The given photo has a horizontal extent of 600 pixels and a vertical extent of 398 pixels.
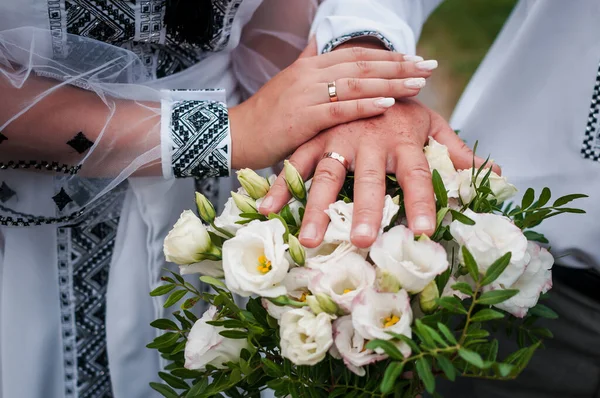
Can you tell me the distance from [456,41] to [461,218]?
3009mm

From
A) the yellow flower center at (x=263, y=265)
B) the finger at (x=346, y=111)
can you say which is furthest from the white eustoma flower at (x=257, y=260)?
the finger at (x=346, y=111)

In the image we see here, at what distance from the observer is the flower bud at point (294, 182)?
0.85 m

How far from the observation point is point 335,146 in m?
1.00

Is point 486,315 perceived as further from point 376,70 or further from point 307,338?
point 376,70

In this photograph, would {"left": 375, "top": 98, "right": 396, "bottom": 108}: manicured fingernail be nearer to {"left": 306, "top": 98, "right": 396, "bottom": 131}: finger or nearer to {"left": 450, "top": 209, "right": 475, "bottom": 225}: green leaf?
{"left": 306, "top": 98, "right": 396, "bottom": 131}: finger

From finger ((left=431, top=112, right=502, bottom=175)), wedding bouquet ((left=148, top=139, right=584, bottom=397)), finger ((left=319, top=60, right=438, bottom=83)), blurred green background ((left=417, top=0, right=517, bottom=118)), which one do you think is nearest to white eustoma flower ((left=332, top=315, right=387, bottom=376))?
wedding bouquet ((left=148, top=139, right=584, bottom=397))

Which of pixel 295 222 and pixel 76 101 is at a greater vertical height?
pixel 76 101

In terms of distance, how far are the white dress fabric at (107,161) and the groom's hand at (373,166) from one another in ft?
0.61

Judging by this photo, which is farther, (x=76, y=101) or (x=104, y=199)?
(x=104, y=199)

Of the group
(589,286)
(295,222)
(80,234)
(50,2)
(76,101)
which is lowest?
(589,286)

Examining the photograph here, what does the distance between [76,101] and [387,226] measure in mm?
570

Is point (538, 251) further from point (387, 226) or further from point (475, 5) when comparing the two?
point (475, 5)

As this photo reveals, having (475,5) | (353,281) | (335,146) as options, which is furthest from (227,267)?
(475,5)

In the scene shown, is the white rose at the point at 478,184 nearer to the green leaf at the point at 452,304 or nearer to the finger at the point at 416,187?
the finger at the point at 416,187
